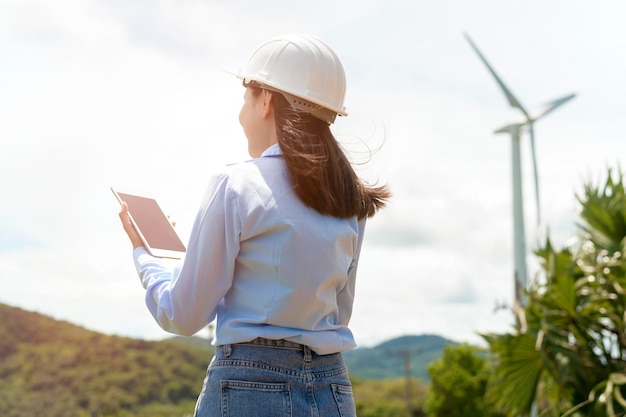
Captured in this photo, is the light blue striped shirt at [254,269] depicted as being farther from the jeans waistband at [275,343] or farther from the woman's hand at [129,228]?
the woman's hand at [129,228]

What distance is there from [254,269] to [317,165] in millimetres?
299

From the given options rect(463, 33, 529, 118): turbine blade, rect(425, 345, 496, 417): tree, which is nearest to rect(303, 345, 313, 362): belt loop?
rect(463, 33, 529, 118): turbine blade

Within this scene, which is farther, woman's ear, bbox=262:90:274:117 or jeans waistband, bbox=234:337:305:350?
woman's ear, bbox=262:90:274:117

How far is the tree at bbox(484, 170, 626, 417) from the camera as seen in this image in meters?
7.18

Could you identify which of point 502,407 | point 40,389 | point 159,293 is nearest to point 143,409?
point 40,389

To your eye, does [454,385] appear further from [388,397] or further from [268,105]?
[268,105]

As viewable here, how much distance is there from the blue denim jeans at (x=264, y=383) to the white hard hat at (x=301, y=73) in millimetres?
615

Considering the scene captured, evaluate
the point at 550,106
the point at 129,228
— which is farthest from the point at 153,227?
the point at 550,106

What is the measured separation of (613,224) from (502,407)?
2191mm

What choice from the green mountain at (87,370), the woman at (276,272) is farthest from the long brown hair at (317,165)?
the green mountain at (87,370)

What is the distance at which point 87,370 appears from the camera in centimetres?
7488

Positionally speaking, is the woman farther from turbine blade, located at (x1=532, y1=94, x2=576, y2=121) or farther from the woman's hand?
turbine blade, located at (x1=532, y1=94, x2=576, y2=121)

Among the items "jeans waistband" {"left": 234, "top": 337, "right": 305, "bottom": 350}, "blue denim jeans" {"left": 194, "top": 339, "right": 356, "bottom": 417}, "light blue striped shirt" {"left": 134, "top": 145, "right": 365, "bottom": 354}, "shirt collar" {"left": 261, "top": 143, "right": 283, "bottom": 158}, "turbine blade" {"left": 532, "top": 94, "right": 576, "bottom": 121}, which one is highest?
"turbine blade" {"left": 532, "top": 94, "right": 576, "bottom": 121}

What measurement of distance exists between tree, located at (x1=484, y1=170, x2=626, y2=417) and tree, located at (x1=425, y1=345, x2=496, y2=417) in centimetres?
4623
